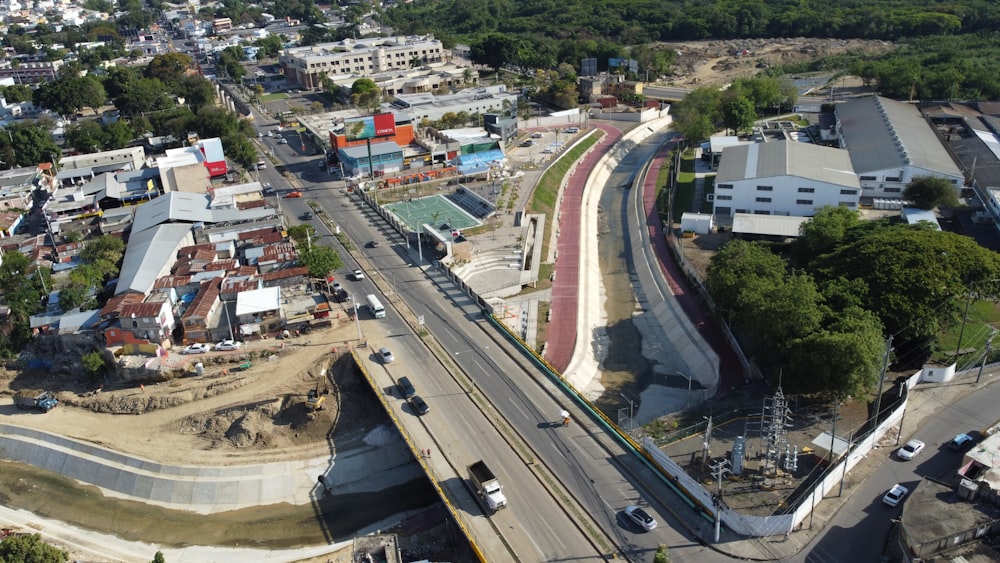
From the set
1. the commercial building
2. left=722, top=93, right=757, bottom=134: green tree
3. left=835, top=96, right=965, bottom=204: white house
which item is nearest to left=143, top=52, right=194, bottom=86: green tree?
the commercial building

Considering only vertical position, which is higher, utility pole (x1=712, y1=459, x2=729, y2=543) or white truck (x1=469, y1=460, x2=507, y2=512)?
utility pole (x1=712, y1=459, x2=729, y2=543)

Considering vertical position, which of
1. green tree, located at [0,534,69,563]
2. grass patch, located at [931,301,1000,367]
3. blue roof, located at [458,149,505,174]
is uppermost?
blue roof, located at [458,149,505,174]

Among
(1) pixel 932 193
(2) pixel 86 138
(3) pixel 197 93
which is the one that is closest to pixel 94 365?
(2) pixel 86 138

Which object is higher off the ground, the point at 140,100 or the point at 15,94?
the point at 15,94

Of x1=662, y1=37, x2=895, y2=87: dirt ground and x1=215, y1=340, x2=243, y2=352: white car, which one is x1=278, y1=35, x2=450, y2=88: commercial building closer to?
x1=662, y1=37, x2=895, y2=87: dirt ground

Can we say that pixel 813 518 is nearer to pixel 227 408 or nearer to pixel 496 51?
pixel 227 408

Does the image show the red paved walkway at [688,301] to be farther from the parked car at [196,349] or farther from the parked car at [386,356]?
the parked car at [196,349]
